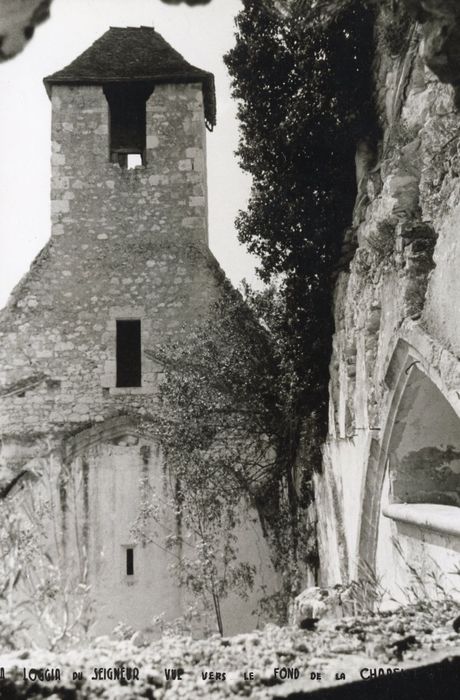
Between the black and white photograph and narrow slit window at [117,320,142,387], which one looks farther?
narrow slit window at [117,320,142,387]

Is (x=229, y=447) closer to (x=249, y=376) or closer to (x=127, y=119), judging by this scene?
(x=249, y=376)

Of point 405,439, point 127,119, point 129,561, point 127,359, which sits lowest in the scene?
point 129,561

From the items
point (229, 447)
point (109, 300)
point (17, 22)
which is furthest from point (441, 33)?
point (109, 300)

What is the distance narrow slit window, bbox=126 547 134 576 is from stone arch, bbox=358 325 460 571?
12.2ft

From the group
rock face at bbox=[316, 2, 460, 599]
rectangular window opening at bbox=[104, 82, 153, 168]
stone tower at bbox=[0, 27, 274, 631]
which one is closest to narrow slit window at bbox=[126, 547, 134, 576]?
stone tower at bbox=[0, 27, 274, 631]

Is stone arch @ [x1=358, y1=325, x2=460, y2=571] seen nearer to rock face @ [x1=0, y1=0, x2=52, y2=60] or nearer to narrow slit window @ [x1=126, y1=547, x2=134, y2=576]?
rock face @ [x1=0, y1=0, x2=52, y2=60]

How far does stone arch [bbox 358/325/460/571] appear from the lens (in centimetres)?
587

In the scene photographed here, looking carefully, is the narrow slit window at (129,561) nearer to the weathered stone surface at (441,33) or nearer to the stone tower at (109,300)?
the stone tower at (109,300)

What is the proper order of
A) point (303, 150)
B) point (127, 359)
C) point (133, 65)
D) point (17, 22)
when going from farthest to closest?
point (133, 65) → point (127, 359) → point (303, 150) → point (17, 22)

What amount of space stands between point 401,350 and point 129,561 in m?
5.36

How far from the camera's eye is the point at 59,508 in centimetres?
1007

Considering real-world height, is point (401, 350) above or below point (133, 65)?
below

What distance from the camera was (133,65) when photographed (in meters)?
11.5

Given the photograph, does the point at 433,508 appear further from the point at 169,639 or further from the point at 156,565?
the point at 156,565
